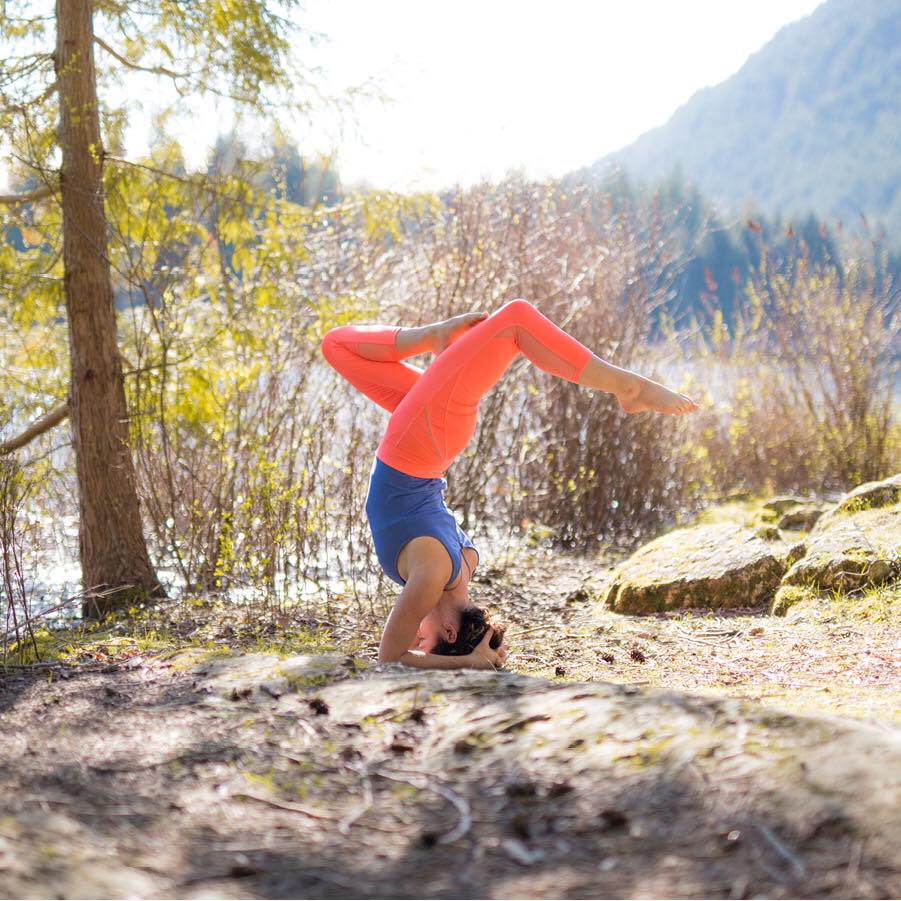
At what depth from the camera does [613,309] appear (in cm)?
653

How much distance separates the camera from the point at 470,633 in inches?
109

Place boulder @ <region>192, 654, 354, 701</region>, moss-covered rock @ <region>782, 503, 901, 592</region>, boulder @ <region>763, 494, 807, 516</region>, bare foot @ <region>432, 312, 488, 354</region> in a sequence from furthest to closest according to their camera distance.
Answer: boulder @ <region>763, 494, 807, 516</region>, moss-covered rock @ <region>782, 503, 901, 592</region>, bare foot @ <region>432, 312, 488, 354</region>, boulder @ <region>192, 654, 354, 701</region>

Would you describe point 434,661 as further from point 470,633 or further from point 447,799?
point 447,799

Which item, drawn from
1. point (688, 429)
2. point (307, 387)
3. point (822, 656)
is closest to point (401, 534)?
point (822, 656)

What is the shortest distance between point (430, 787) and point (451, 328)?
5.68 feet

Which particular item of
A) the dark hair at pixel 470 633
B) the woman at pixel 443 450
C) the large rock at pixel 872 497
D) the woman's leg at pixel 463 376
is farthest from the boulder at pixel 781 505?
the dark hair at pixel 470 633

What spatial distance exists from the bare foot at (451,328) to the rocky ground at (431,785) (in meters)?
1.13

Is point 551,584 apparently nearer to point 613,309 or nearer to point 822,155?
point 613,309

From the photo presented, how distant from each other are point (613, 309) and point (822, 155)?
5417 centimetres

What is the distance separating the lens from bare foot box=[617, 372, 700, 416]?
276 centimetres

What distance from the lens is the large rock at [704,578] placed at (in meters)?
4.06

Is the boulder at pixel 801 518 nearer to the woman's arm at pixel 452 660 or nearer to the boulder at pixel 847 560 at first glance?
the boulder at pixel 847 560

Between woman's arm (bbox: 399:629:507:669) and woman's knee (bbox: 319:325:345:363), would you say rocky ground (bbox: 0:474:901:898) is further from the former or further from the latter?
woman's knee (bbox: 319:325:345:363)

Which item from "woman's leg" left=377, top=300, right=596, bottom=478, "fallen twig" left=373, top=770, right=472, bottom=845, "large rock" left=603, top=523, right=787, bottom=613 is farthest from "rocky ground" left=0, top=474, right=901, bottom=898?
"large rock" left=603, top=523, right=787, bottom=613
